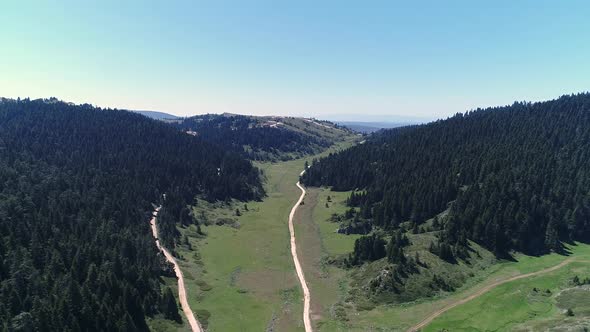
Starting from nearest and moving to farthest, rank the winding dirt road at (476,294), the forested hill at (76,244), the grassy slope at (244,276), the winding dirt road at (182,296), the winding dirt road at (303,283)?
1. the forested hill at (76,244)
2. the winding dirt road at (476,294)
3. the winding dirt road at (303,283)
4. the winding dirt road at (182,296)
5. the grassy slope at (244,276)

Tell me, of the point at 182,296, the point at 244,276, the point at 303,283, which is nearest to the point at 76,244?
the point at 182,296

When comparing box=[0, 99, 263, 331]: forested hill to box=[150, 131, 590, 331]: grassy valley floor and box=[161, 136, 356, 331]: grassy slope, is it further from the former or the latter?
box=[150, 131, 590, 331]: grassy valley floor

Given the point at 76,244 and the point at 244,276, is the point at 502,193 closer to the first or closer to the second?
the point at 244,276

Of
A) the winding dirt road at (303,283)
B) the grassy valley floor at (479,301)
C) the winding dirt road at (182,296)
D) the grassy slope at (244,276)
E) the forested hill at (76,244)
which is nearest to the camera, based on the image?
the forested hill at (76,244)

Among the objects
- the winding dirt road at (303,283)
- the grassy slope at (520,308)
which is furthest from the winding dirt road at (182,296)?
the grassy slope at (520,308)

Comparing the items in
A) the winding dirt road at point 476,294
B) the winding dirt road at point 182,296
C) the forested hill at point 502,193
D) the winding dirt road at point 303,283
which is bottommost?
the winding dirt road at point 182,296

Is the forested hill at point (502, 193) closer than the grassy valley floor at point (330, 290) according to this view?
No

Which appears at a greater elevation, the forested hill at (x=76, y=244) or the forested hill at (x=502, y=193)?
the forested hill at (x=502, y=193)

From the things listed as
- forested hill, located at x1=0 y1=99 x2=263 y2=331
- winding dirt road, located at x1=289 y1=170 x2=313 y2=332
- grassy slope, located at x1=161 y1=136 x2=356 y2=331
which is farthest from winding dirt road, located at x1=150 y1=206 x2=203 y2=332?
winding dirt road, located at x1=289 y1=170 x2=313 y2=332

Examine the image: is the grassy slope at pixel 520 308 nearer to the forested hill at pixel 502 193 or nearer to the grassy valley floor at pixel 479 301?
the grassy valley floor at pixel 479 301
